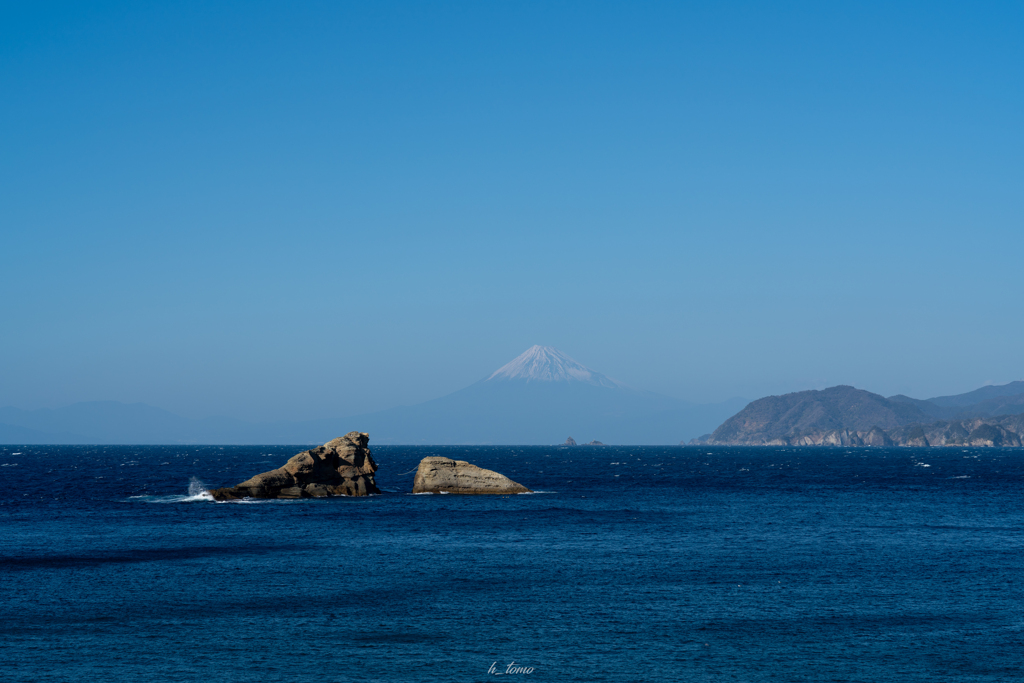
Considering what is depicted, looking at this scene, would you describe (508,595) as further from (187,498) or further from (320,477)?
(187,498)

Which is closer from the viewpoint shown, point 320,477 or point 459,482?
point 320,477

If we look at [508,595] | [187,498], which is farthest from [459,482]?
[508,595]

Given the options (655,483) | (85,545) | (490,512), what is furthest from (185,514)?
(655,483)

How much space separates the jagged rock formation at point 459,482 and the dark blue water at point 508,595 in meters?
23.3

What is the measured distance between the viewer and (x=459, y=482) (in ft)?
378

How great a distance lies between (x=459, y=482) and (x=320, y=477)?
18.6 metres

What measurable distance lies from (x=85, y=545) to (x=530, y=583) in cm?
3605

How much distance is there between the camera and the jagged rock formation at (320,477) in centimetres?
10406

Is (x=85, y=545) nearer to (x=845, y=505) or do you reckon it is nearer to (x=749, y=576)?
(x=749, y=576)

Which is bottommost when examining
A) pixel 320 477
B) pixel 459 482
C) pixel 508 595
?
pixel 508 595

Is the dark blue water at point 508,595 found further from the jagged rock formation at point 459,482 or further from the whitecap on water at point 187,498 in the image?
the jagged rock formation at point 459,482

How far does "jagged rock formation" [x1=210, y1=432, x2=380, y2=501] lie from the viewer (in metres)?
104

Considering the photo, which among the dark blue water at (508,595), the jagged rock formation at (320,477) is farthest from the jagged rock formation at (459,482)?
the dark blue water at (508,595)

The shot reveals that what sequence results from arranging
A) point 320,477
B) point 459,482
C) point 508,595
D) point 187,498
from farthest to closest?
point 459,482 < point 320,477 < point 187,498 < point 508,595
